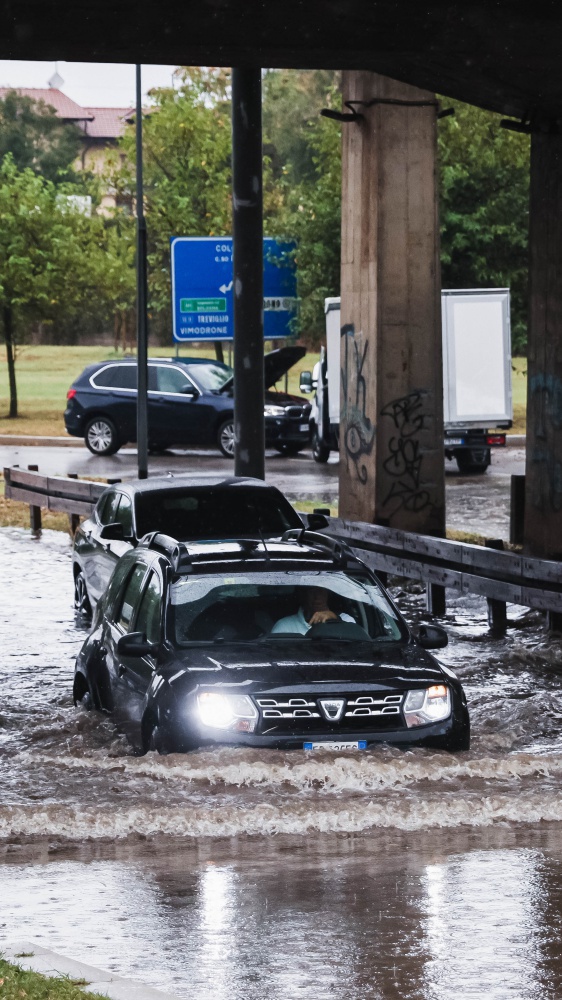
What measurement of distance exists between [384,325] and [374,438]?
4.36 feet

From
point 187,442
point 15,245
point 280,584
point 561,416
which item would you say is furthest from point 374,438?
point 15,245

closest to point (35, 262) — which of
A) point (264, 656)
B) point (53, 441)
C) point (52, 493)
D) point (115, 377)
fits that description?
point (53, 441)

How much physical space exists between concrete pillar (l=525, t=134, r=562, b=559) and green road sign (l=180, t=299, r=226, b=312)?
5.54 m

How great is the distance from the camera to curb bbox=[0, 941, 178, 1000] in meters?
5.14

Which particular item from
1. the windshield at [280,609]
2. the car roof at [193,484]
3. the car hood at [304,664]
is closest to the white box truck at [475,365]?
the car roof at [193,484]

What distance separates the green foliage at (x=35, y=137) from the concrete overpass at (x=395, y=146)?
84733mm

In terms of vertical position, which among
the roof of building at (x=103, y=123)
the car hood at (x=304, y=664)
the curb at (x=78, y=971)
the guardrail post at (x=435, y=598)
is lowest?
the guardrail post at (x=435, y=598)

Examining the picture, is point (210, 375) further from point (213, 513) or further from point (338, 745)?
point (338, 745)

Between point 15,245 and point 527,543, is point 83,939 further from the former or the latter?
point 15,245

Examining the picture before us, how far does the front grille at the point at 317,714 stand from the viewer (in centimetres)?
831

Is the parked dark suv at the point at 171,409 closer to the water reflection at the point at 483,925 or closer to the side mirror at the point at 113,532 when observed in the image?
the side mirror at the point at 113,532

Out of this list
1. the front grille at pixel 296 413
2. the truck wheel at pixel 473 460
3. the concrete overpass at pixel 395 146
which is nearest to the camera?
the concrete overpass at pixel 395 146

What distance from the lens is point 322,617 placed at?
30.9 ft

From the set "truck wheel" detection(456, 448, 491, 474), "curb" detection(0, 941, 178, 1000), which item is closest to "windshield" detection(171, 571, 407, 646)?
"curb" detection(0, 941, 178, 1000)
